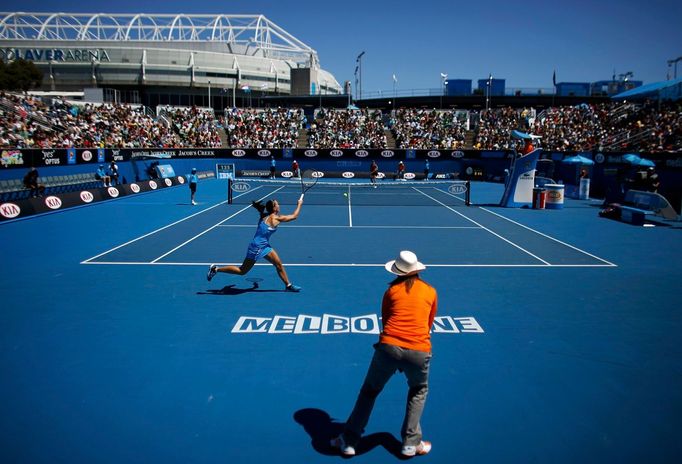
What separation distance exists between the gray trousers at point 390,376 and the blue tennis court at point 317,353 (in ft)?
1.25

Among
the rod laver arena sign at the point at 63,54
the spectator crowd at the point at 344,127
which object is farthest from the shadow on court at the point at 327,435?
the rod laver arena sign at the point at 63,54

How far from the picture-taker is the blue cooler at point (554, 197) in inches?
1077

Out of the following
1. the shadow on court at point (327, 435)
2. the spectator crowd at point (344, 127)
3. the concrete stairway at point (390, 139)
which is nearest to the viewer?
the shadow on court at point (327, 435)

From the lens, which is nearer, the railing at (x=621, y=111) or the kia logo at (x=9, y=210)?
the kia logo at (x=9, y=210)

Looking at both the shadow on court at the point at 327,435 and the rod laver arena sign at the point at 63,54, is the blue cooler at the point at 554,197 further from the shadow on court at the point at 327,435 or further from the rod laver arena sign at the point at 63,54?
the rod laver arena sign at the point at 63,54

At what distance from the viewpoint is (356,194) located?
1379 inches

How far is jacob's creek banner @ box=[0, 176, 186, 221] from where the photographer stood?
22092mm

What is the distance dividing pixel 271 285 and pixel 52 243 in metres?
9.37

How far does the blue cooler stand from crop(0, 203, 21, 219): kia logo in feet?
84.6

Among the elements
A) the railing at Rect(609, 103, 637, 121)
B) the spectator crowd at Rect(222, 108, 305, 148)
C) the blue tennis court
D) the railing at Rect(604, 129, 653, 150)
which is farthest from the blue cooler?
the spectator crowd at Rect(222, 108, 305, 148)

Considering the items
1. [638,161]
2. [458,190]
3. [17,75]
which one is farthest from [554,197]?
[17,75]

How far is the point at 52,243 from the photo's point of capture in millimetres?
16844

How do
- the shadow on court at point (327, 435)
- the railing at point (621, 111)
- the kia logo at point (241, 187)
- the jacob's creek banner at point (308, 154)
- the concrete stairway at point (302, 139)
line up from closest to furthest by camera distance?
the shadow on court at point (327, 435), the kia logo at point (241, 187), the jacob's creek banner at point (308, 154), the railing at point (621, 111), the concrete stairway at point (302, 139)

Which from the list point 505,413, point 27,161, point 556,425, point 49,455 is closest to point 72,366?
point 49,455
